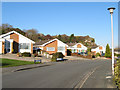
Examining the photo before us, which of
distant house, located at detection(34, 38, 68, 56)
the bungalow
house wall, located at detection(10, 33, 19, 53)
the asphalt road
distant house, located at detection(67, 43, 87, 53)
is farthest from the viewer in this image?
distant house, located at detection(67, 43, 87, 53)

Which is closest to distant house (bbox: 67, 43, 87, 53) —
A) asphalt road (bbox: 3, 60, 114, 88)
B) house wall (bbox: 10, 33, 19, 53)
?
house wall (bbox: 10, 33, 19, 53)

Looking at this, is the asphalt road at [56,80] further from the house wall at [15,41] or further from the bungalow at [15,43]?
the house wall at [15,41]

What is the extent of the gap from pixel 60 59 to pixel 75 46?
3793 centimetres

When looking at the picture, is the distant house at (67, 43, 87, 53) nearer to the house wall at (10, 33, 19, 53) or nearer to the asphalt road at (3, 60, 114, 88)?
the house wall at (10, 33, 19, 53)

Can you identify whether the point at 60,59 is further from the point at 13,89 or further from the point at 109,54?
the point at 109,54

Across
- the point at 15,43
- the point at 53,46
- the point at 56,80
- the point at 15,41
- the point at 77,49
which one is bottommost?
the point at 56,80

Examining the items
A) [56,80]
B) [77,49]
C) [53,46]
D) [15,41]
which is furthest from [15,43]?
[56,80]

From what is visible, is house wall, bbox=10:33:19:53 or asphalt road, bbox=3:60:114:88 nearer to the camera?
asphalt road, bbox=3:60:114:88

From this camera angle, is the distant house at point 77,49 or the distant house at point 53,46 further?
the distant house at point 77,49

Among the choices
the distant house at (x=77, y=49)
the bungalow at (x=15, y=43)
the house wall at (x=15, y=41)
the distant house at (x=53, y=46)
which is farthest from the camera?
the distant house at (x=77, y=49)

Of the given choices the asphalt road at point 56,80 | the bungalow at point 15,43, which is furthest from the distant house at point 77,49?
the asphalt road at point 56,80

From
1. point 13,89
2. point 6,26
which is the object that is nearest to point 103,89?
point 13,89

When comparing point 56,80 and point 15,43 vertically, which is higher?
point 15,43

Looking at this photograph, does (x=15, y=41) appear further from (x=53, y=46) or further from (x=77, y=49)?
(x=77, y=49)
